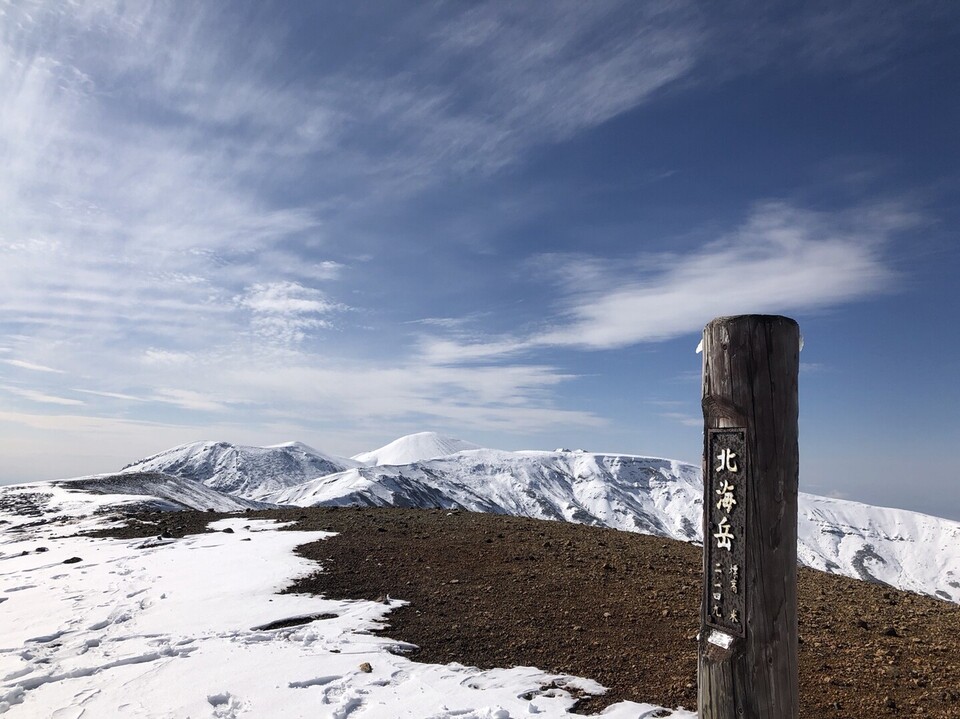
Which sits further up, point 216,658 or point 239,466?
point 216,658

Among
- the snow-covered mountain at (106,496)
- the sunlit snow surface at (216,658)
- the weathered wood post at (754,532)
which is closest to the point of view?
the weathered wood post at (754,532)

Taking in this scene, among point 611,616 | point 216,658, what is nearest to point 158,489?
point 216,658

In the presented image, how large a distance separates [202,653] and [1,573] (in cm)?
1006

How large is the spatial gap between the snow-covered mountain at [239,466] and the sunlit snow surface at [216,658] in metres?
155

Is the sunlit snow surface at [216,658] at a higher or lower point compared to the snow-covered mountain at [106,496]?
higher

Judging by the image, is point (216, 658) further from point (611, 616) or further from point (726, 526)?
point (726, 526)

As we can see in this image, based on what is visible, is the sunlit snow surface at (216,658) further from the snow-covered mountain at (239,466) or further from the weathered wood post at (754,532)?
the snow-covered mountain at (239,466)

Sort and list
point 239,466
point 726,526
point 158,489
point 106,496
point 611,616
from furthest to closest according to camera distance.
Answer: point 239,466, point 158,489, point 106,496, point 611,616, point 726,526

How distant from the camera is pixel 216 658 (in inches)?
312

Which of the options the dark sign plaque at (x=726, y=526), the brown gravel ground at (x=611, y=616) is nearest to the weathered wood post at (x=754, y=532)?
the dark sign plaque at (x=726, y=526)

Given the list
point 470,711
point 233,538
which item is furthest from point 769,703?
point 233,538

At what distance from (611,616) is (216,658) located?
628cm

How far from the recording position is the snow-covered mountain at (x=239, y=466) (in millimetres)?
165750

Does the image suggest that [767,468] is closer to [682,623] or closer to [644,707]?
[644,707]
